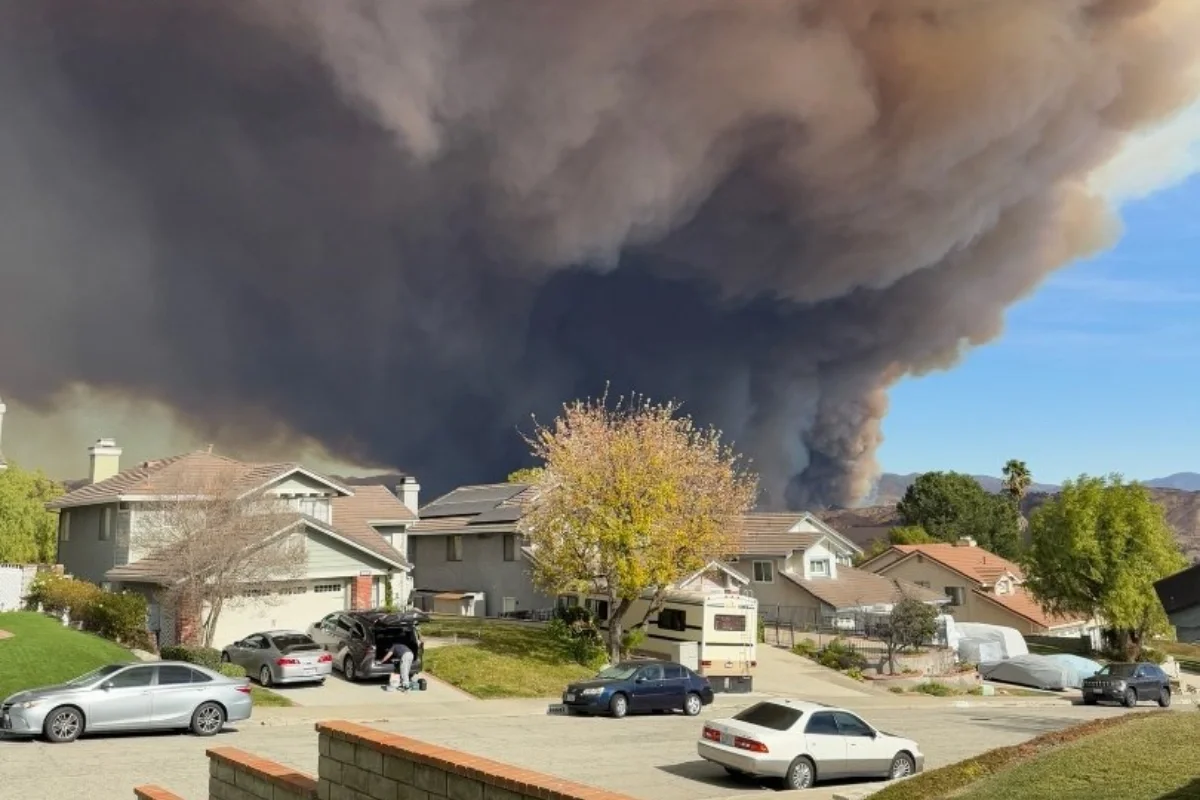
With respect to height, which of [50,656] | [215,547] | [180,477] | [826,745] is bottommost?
[826,745]

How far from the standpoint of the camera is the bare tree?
3131 cm

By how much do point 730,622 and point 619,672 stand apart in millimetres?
9115

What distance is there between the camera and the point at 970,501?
116812 mm

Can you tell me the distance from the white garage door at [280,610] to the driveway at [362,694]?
6.17 metres

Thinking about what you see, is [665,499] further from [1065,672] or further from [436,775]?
[436,775]

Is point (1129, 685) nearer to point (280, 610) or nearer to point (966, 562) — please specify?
point (280, 610)

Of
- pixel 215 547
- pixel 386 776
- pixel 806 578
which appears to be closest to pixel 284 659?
pixel 215 547

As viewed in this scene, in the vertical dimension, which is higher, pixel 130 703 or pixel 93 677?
pixel 93 677

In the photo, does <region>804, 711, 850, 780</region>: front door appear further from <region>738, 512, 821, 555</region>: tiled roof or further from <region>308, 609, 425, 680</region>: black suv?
<region>738, 512, 821, 555</region>: tiled roof

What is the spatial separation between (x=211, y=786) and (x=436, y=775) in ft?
19.1

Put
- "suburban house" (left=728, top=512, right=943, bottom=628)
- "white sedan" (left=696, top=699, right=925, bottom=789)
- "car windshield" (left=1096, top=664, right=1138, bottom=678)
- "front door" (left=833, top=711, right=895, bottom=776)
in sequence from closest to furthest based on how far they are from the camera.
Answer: "white sedan" (left=696, top=699, right=925, bottom=789)
"front door" (left=833, top=711, right=895, bottom=776)
"car windshield" (left=1096, top=664, right=1138, bottom=678)
"suburban house" (left=728, top=512, right=943, bottom=628)

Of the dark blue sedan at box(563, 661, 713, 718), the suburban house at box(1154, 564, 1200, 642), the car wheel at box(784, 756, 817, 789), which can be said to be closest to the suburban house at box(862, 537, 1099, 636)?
the dark blue sedan at box(563, 661, 713, 718)

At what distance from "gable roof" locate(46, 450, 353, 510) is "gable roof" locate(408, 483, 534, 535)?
12.0 m

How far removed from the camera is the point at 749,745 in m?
18.1
